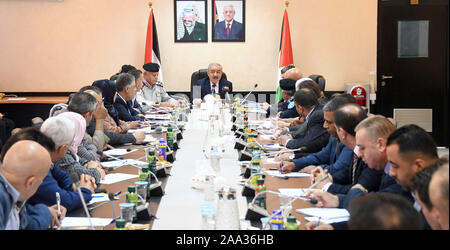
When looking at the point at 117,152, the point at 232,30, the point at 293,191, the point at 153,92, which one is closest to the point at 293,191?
the point at 293,191

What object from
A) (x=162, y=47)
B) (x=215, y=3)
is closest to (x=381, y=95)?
(x=215, y=3)

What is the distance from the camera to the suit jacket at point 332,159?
11.7 feet

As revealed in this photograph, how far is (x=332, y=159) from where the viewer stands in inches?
159

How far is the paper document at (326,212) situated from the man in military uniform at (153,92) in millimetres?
4855

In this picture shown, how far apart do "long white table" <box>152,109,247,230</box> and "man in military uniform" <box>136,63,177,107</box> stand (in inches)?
92.6

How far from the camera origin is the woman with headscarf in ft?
11.2

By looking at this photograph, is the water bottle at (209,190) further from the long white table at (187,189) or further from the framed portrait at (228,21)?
the framed portrait at (228,21)

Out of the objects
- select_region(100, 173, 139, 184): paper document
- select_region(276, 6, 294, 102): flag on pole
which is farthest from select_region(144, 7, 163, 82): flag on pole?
select_region(100, 173, 139, 184): paper document

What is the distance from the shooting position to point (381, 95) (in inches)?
336

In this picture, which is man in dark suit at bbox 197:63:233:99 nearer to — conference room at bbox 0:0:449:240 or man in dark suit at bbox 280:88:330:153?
conference room at bbox 0:0:449:240

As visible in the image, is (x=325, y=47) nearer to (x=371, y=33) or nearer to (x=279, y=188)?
(x=371, y=33)

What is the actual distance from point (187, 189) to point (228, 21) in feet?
18.3

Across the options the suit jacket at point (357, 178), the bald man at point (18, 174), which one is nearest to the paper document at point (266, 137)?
the suit jacket at point (357, 178)

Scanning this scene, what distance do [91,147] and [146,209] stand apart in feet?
4.89
